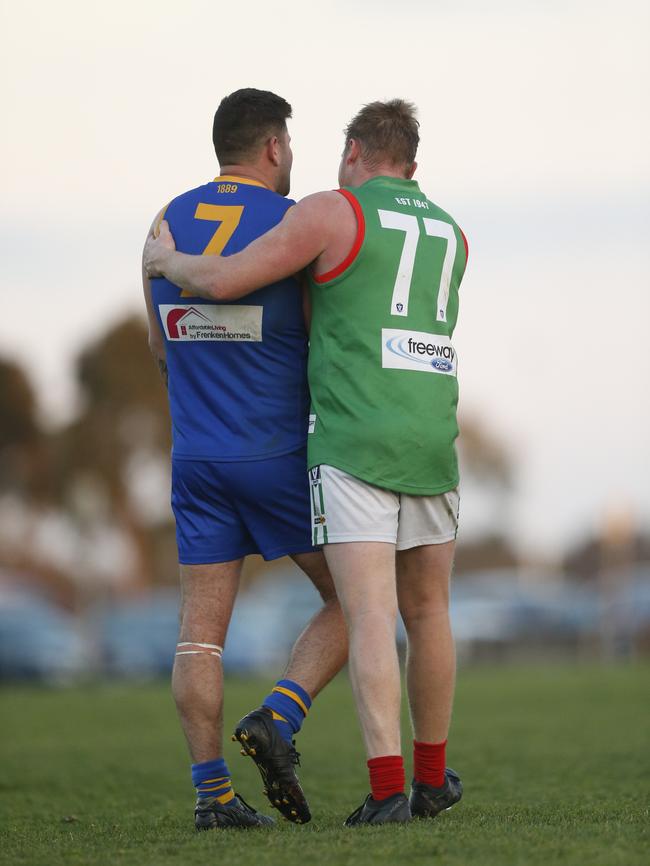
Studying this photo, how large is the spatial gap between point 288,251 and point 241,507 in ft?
3.15

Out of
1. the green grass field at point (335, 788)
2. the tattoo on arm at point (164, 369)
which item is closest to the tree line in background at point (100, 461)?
the green grass field at point (335, 788)

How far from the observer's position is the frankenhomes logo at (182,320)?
5336 millimetres

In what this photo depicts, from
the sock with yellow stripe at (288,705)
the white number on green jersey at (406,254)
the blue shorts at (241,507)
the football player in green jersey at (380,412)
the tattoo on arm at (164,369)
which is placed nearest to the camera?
the football player in green jersey at (380,412)

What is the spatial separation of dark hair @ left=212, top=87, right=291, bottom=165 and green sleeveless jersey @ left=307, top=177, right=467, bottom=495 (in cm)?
54

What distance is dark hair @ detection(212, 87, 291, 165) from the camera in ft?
18.0

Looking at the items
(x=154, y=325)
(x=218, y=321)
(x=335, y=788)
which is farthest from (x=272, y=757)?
(x=335, y=788)

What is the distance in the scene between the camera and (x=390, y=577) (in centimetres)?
501

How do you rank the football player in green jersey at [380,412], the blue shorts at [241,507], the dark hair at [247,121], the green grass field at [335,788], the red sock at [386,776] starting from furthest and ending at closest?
the dark hair at [247,121], the blue shorts at [241,507], the football player in green jersey at [380,412], the red sock at [386,776], the green grass field at [335,788]

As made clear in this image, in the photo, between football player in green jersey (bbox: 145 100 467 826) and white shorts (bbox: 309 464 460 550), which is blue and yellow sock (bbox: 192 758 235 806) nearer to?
football player in green jersey (bbox: 145 100 467 826)

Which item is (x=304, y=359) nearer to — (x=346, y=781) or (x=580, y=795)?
(x=580, y=795)

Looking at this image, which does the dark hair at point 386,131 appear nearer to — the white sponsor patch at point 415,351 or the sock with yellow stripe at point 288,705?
the white sponsor patch at point 415,351

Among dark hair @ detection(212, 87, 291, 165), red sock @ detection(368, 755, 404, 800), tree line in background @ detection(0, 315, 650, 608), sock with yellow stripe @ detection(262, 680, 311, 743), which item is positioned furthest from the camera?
tree line in background @ detection(0, 315, 650, 608)

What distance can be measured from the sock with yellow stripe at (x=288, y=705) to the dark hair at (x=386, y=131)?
189cm

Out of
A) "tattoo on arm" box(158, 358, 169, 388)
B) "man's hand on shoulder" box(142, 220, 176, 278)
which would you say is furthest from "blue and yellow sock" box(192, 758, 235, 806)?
"man's hand on shoulder" box(142, 220, 176, 278)
